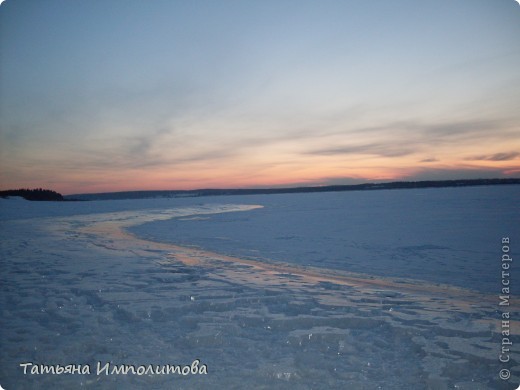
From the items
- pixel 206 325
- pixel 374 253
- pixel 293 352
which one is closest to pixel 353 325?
pixel 293 352

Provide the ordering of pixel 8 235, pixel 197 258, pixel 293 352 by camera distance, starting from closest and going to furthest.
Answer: pixel 293 352 → pixel 197 258 → pixel 8 235

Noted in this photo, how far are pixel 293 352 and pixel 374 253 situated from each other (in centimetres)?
658

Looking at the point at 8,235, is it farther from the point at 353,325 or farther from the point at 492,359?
the point at 492,359

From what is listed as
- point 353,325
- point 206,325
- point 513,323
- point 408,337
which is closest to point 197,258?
point 206,325

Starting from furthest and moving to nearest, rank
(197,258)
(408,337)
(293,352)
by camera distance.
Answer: (197,258) < (408,337) < (293,352)

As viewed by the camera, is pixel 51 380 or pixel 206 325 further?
pixel 206 325

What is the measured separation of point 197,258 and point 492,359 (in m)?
7.33

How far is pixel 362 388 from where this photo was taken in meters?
3.25

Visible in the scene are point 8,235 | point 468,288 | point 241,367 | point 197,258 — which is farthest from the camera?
point 8,235

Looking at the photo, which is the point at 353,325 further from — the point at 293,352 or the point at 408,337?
the point at 293,352

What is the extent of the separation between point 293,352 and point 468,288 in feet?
14.4

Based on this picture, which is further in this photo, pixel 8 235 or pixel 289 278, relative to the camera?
pixel 8 235

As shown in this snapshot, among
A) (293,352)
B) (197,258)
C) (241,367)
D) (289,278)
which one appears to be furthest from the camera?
→ (197,258)

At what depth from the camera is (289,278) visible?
7.25 m
